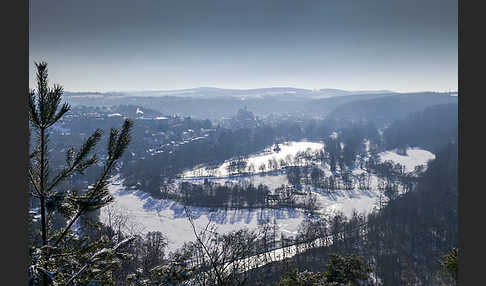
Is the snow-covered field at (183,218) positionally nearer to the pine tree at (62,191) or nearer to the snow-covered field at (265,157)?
the snow-covered field at (265,157)

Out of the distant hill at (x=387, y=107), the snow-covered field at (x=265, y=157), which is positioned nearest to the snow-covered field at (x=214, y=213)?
the snow-covered field at (x=265, y=157)

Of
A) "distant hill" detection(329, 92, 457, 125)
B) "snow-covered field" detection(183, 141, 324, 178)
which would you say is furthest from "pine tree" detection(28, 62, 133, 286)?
"distant hill" detection(329, 92, 457, 125)

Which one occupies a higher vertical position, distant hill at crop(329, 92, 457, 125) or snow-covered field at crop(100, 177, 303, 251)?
distant hill at crop(329, 92, 457, 125)

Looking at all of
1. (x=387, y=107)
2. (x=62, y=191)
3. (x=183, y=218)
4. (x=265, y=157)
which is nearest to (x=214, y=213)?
(x=183, y=218)

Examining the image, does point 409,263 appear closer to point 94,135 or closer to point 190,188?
point 94,135

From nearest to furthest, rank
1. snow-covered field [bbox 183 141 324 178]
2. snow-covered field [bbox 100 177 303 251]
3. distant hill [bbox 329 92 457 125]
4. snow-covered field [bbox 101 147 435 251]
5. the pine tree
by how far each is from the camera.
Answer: the pine tree < snow-covered field [bbox 100 177 303 251] < snow-covered field [bbox 101 147 435 251] < snow-covered field [bbox 183 141 324 178] < distant hill [bbox 329 92 457 125]

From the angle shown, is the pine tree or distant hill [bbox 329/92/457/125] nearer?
the pine tree

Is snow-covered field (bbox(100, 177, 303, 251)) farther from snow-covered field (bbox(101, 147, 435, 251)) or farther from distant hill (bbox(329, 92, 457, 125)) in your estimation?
distant hill (bbox(329, 92, 457, 125))
